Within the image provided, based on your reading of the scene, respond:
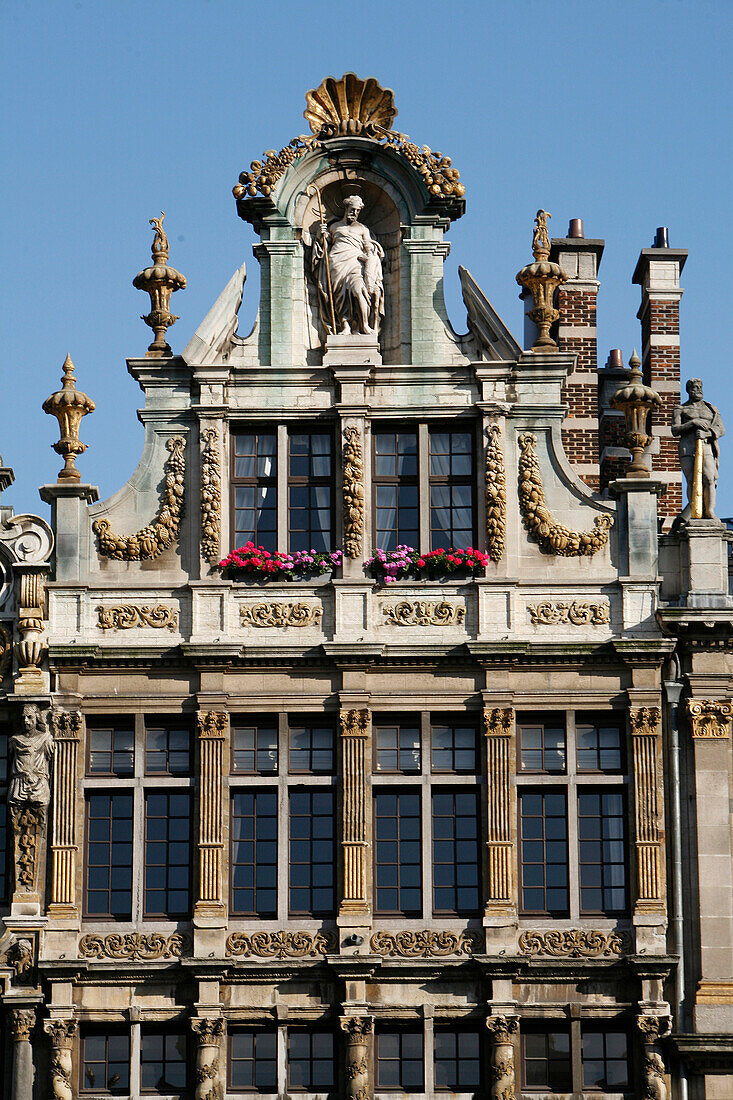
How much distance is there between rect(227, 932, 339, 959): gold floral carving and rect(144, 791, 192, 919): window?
0.88 metres

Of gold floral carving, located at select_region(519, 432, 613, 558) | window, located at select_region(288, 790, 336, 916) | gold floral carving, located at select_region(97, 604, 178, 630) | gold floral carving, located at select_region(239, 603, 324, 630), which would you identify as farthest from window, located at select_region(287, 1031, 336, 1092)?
gold floral carving, located at select_region(519, 432, 613, 558)

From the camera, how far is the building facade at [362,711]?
106 feet

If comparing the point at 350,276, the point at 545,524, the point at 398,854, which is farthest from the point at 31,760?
the point at 350,276

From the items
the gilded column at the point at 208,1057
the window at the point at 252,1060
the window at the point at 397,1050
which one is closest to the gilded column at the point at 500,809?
the window at the point at 397,1050

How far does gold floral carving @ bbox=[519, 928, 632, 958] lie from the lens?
106 feet

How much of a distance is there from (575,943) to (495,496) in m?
5.99

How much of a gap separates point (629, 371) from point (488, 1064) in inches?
388

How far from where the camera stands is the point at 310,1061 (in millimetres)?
32344

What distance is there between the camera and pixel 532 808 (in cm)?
3316

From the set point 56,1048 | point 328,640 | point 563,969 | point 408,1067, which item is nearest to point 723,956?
point 563,969

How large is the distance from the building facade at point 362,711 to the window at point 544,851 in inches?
1.6

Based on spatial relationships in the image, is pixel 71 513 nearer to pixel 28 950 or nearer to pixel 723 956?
pixel 28 950

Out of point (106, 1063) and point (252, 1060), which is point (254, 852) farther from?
point (106, 1063)

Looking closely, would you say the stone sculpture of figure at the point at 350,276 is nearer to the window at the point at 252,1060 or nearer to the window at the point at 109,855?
the window at the point at 109,855
